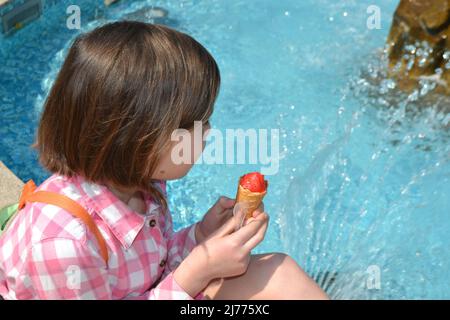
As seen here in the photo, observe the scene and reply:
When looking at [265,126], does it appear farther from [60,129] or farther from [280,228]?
[60,129]

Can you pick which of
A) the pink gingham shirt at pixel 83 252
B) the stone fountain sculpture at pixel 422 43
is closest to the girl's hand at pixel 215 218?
the pink gingham shirt at pixel 83 252

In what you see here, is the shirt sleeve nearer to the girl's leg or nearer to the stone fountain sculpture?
the girl's leg

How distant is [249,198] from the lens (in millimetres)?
1872

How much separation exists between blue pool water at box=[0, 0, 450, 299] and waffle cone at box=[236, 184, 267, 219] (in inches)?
48.8

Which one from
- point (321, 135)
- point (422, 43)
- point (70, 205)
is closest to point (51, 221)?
point (70, 205)

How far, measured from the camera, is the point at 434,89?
384 cm

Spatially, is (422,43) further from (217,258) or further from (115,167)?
(115,167)

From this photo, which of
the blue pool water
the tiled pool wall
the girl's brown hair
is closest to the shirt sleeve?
the girl's brown hair

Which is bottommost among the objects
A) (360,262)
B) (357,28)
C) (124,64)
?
(360,262)

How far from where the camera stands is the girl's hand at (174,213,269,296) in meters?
1.89

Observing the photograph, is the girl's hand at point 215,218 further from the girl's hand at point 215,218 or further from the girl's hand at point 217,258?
the girl's hand at point 217,258

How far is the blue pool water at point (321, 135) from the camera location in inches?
128

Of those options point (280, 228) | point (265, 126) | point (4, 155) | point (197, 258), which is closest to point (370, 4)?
point (265, 126)

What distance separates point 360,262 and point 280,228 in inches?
19.1
